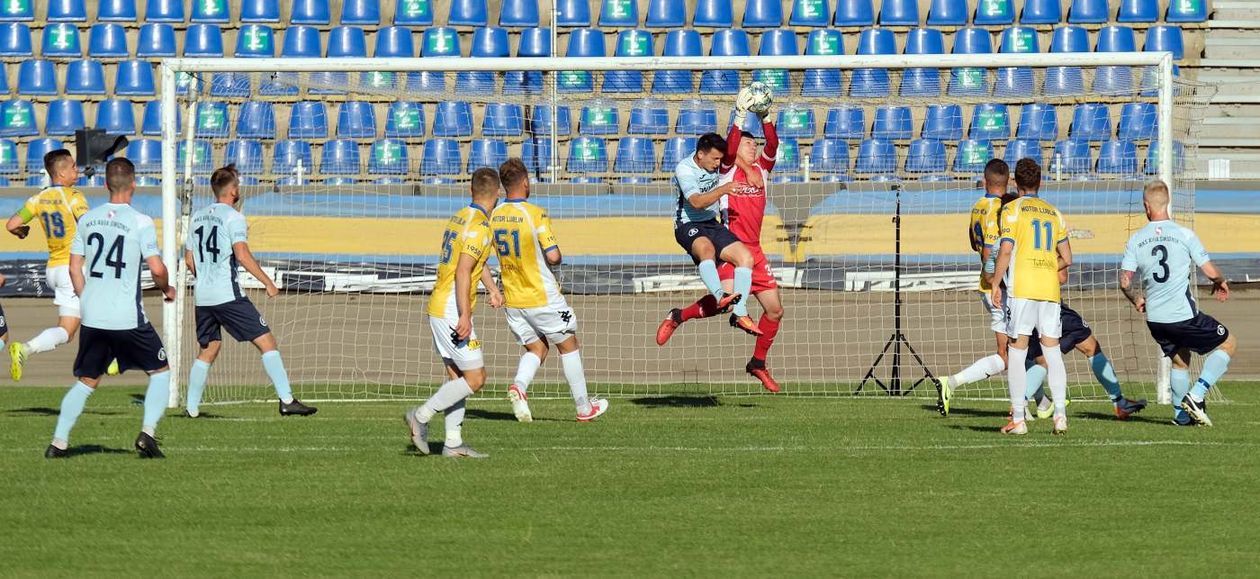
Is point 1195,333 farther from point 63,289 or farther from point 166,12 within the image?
point 166,12

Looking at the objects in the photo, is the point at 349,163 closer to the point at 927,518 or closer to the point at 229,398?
the point at 229,398

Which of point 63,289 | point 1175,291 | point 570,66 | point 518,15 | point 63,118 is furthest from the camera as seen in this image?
point 518,15

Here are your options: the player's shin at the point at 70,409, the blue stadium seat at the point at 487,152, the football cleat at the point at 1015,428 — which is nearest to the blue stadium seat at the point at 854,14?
the blue stadium seat at the point at 487,152

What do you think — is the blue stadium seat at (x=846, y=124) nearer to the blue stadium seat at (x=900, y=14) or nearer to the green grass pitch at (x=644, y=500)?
the blue stadium seat at (x=900, y=14)

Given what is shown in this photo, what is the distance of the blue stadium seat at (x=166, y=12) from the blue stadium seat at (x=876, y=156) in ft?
38.7

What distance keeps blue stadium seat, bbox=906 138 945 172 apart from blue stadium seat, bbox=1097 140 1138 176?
2.24 metres

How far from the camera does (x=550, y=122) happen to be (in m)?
23.0

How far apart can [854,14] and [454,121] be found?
720cm

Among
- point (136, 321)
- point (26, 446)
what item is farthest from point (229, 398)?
point (136, 321)

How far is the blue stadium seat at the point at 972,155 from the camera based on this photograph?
77.0 ft

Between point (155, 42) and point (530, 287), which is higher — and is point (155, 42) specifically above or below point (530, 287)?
above

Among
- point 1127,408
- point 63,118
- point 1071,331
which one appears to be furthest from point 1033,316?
point 63,118

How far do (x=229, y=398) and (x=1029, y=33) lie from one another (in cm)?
1606

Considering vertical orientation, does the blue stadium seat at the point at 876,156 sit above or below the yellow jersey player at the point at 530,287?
above
